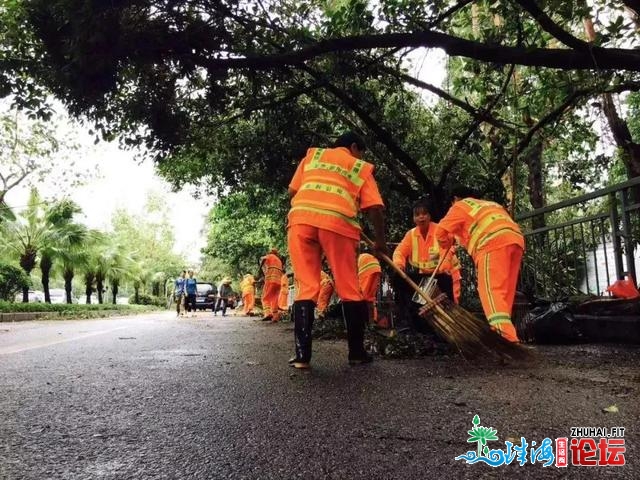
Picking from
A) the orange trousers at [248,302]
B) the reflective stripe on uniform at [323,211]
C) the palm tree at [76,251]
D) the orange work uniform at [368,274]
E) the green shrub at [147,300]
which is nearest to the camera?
the reflective stripe on uniform at [323,211]

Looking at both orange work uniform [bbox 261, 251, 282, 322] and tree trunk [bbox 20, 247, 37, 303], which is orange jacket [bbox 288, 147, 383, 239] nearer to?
orange work uniform [bbox 261, 251, 282, 322]

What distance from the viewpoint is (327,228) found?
4.01 m

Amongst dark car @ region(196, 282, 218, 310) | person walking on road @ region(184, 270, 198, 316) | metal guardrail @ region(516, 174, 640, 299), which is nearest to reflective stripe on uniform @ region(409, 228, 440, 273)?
metal guardrail @ region(516, 174, 640, 299)

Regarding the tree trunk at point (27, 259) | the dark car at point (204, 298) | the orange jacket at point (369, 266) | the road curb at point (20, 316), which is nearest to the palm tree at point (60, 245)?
the tree trunk at point (27, 259)

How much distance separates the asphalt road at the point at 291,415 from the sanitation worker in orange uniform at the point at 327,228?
44 cm

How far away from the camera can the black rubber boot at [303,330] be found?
405 centimetres

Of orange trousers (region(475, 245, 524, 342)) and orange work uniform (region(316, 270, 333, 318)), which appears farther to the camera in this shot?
orange work uniform (region(316, 270, 333, 318))

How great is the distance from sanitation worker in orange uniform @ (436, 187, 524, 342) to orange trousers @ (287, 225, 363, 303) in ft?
4.81

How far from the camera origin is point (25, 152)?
19562 mm

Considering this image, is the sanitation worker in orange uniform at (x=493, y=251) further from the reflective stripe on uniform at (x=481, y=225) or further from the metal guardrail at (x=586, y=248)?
the metal guardrail at (x=586, y=248)

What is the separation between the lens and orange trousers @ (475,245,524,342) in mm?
4785

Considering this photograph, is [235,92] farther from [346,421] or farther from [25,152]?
[25,152]

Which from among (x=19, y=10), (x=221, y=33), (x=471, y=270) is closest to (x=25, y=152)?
(x=19, y=10)

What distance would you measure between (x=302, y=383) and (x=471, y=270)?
6.43m
